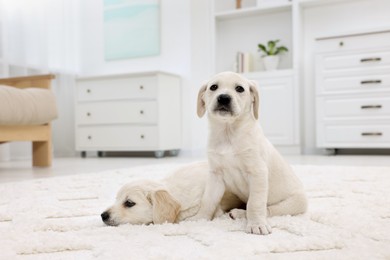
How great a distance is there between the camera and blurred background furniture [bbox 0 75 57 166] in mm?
3004

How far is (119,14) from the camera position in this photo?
18.7ft

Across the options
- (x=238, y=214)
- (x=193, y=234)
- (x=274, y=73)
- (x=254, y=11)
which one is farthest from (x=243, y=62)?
(x=193, y=234)

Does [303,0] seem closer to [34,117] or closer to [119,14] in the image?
[119,14]

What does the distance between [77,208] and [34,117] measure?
1.87 m

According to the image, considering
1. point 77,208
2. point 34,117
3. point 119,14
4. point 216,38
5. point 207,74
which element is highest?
point 119,14

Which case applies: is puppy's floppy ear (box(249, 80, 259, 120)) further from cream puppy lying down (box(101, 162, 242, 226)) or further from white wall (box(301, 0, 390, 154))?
white wall (box(301, 0, 390, 154))

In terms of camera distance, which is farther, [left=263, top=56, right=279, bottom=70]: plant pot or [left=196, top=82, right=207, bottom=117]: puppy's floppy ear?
[left=263, top=56, right=279, bottom=70]: plant pot

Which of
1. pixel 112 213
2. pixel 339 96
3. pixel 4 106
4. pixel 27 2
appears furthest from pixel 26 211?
pixel 27 2

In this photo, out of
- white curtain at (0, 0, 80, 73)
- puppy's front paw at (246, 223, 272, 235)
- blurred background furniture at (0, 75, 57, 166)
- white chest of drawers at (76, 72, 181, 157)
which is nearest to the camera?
puppy's front paw at (246, 223, 272, 235)

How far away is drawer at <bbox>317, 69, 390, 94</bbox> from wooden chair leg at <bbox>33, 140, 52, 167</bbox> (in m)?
2.93

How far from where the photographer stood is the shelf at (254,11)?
509cm

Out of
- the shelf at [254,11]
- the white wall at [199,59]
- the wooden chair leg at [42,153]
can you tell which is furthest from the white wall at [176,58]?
the wooden chair leg at [42,153]

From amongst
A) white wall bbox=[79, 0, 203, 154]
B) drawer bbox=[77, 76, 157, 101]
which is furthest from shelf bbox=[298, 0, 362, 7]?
drawer bbox=[77, 76, 157, 101]

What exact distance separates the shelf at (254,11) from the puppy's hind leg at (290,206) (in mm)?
4136
